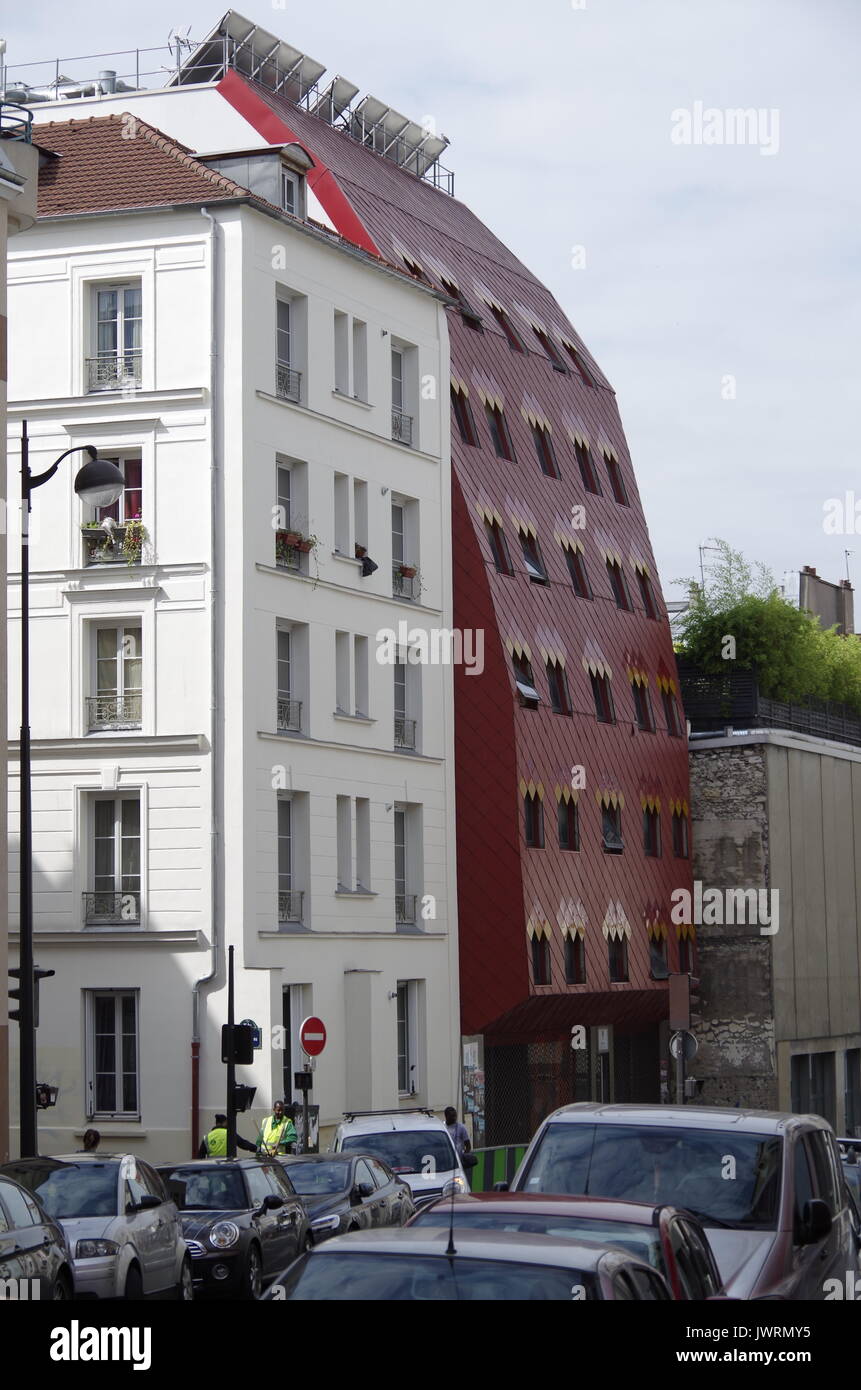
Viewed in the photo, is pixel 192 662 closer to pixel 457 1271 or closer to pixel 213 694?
pixel 213 694

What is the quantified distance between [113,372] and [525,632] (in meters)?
11.2

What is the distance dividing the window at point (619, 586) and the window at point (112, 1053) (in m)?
19.1

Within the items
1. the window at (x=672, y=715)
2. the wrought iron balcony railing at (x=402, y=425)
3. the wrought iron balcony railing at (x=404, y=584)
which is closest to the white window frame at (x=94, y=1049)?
the wrought iron balcony railing at (x=404, y=584)

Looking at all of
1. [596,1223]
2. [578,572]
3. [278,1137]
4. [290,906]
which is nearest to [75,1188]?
[596,1223]

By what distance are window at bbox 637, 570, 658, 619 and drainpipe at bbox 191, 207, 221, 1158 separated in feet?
59.9

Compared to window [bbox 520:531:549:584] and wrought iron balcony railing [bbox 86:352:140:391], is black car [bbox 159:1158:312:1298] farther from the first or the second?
window [bbox 520:531:549:584]

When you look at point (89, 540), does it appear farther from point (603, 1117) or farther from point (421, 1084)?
point (603, 1117)

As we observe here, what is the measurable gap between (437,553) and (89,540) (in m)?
8.31

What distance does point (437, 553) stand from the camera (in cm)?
4478

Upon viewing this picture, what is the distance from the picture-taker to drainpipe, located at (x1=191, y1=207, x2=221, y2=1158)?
1446 inches

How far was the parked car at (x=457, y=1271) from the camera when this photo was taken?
8977mm

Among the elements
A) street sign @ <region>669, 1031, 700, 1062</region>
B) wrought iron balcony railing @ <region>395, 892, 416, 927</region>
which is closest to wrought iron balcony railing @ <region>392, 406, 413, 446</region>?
wrought iron balcony railing @ <region>395, 892, 416, 927</region>

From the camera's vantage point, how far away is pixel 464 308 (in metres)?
48.1
